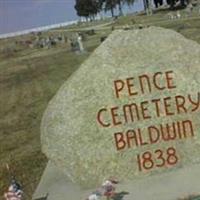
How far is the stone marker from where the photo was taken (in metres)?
9.94

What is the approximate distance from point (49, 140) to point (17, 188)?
3.06ft

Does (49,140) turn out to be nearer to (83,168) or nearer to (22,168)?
(83,168)

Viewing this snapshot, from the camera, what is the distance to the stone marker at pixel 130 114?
9.94 metres

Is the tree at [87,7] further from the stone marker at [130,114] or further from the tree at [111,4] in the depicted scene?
the stone marker at [130,114]

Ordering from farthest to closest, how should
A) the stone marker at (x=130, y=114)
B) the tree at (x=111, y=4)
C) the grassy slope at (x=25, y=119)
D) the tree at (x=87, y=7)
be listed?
1. the tree at (x=87, y=7)
2. the tree at (x=111, y=4)
3. the grassy slope at (x=25, y=119)
4. the stone marker at (x=130, y=114)

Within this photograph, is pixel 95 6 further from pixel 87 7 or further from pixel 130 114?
pixel 130 114

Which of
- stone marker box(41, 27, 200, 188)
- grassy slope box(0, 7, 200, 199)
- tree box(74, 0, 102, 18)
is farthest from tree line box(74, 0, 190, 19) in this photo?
stone marker box(41, 27, 200, 188)

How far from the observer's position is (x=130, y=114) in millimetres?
9984

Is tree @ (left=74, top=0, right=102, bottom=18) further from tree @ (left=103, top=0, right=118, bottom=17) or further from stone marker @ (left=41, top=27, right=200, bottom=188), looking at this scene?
stone marker @ (left=41, top=27, right=200, bottom=188)

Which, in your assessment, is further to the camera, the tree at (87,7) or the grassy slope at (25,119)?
the tree at (87,7)

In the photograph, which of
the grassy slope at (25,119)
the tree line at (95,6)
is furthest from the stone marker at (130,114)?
the tree line at (95,6)

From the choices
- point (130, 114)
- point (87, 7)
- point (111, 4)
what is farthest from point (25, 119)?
point (87, 7)

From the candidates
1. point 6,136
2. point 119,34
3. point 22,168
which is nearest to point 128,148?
point 119,34

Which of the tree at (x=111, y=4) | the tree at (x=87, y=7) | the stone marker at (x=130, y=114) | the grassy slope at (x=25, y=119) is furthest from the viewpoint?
the tree at (x=87, y=7)
